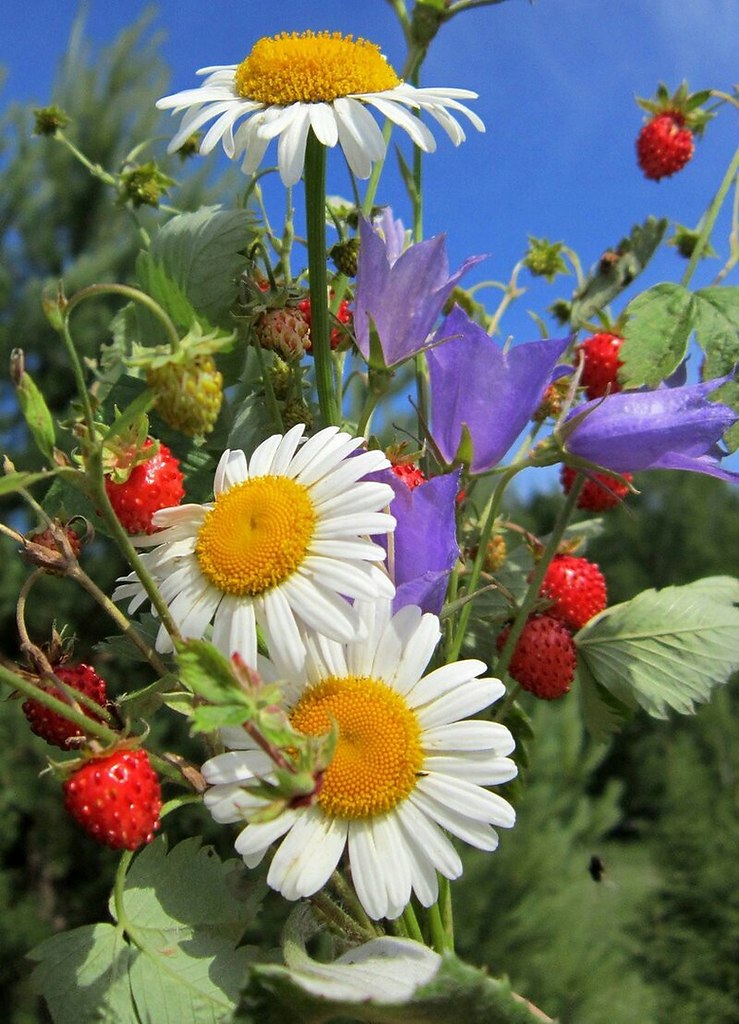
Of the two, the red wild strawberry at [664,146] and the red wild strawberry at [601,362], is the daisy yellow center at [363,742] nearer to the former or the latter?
the red wild strawberry at [601,362]

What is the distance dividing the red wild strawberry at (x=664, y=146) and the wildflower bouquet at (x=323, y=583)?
0.16 meters

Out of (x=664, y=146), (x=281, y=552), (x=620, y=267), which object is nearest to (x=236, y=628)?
(x=281, y=552)

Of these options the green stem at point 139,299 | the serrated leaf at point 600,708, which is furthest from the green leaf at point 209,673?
the serrated leaf at point 600,708

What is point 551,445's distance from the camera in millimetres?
435

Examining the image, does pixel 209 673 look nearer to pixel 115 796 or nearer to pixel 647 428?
pixel 115 796

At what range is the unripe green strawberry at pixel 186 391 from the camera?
0.32 m

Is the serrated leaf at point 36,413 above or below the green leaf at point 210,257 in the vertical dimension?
below

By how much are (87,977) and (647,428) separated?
0.34 meters

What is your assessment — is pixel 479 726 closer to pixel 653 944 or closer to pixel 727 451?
pixel 727 451

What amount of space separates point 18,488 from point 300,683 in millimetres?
130

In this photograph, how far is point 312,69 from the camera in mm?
440

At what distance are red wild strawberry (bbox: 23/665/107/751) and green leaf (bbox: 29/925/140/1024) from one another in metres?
0.09

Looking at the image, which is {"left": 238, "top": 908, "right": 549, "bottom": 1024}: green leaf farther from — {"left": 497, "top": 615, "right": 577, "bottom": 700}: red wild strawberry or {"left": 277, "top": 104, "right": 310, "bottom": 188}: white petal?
{"left": 277, "top": 104, "right": 310, "bottom": 188}: white petal

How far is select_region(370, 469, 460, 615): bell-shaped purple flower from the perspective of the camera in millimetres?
396
